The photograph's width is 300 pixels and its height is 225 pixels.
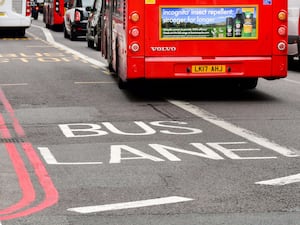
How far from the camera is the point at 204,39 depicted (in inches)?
640

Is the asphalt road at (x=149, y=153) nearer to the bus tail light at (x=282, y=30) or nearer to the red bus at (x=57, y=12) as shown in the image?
the bus tail light at (x=282, y=30)

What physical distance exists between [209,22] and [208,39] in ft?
0.92

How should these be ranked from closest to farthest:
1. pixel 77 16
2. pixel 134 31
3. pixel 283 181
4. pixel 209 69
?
pixel 283 181 → pixel 134 31 → pixel 209 69 → pixel 77 16

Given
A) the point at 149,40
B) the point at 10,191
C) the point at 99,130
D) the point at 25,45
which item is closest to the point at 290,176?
the point at 10,191

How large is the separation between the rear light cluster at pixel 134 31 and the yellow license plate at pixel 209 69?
102 cm

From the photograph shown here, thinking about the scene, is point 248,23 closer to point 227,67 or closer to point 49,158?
point 227,67

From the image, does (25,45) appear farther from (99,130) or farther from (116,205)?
(116,205)

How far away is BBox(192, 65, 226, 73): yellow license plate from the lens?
16.3 metres

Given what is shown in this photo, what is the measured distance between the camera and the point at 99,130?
503 inches

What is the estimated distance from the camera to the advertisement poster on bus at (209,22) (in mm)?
16141

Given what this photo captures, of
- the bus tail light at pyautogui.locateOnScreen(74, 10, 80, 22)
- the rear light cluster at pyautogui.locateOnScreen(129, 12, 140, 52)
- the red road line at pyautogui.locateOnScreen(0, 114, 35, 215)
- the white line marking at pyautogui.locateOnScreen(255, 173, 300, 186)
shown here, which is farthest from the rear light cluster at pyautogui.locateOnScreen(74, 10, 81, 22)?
the white line marking at pyautogui.locateOnScreen(255, 173, 300, 186)

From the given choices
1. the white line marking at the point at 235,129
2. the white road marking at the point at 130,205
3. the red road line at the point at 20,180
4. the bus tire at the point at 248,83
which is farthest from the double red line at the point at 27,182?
the bus tire at the point at 248,83

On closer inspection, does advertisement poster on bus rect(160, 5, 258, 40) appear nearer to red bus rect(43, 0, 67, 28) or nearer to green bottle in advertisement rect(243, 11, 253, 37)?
green bottle in advertisement rect(243, 11, 253, 37)

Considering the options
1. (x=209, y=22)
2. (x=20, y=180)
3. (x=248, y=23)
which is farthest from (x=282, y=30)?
(x=20, y=180)
